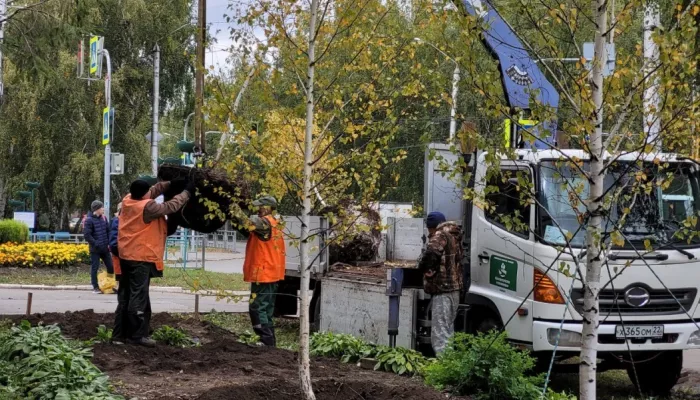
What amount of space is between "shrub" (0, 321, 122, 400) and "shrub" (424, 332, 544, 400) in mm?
2881

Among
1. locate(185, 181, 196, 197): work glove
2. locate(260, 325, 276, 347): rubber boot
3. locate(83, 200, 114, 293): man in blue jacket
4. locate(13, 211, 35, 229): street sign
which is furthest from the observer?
locate(13, 211, 35, 229): street sign

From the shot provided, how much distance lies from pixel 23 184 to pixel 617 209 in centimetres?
3873

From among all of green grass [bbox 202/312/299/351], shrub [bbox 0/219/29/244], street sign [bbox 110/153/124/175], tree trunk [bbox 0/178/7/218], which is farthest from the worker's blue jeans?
tree trunk [bbox 0/178/7/218]

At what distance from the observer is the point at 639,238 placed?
28.4ft

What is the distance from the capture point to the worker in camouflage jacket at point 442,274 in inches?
393

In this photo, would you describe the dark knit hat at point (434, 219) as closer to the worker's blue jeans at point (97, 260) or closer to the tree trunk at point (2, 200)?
the worker's blue jeans at point (97, 260)

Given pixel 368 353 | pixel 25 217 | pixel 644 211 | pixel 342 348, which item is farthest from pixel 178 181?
pixel 25 217

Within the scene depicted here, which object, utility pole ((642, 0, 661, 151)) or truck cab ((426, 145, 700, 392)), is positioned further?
truck cab ((426, 145, 700, 392))

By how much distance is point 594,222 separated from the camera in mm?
5566

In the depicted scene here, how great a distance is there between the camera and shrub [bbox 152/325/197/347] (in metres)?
10.3

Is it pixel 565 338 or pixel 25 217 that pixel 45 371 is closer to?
pixel 565 338

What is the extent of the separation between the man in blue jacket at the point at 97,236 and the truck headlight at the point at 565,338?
12423 millimetres

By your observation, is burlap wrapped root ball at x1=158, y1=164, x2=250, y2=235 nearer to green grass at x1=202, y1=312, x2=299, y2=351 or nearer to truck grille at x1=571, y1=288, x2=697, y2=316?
green grass at x1=202, y1=312, x2=299, y2=351

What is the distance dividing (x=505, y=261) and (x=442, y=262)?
29.5 inches
